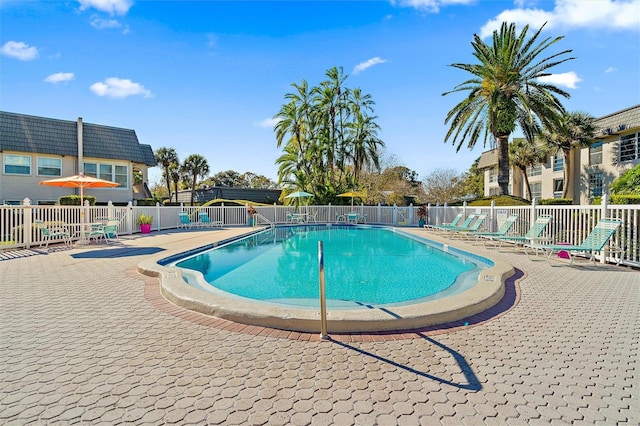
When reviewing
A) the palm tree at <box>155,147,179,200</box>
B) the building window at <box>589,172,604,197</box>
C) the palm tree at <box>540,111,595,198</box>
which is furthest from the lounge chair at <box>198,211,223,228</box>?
the building window at <box>589,172,604,197</box>

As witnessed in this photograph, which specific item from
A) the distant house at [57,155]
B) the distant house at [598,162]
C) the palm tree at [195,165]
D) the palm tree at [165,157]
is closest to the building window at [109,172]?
the distant house at [57,155]

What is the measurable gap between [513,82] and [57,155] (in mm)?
25216

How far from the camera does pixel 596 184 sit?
2373 centimetres

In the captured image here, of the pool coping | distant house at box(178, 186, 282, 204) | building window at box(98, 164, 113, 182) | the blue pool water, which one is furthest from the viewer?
distant house at box(178, 186, 282, 204)

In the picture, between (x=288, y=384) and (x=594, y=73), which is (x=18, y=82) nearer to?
(x=288, y=384)

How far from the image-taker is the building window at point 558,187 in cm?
2698

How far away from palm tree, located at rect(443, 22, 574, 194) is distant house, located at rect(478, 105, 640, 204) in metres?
6.69

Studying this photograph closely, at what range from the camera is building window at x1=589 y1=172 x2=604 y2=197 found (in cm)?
2333

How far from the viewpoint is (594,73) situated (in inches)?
428

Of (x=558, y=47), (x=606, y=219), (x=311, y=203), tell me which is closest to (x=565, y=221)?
(x=606, y=219)

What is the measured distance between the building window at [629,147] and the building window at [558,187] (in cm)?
557

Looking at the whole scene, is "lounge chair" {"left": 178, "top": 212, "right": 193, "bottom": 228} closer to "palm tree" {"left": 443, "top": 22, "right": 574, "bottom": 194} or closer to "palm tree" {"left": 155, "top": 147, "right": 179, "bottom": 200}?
"palm tree" {"left": 443, "top": 22, "right": 574, "bottom": 194}

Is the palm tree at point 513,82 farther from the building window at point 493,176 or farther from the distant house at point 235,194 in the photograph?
the distant house at point 235,194

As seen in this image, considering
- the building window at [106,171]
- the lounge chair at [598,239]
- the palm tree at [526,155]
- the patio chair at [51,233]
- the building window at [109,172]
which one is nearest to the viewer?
the lounge chair at [598,239]
